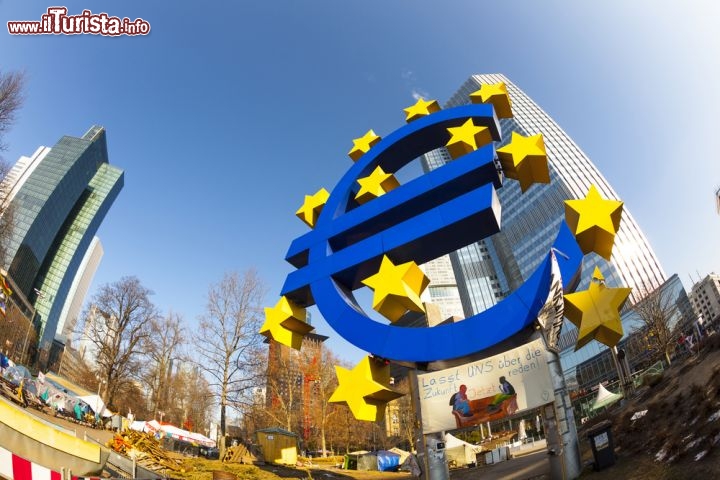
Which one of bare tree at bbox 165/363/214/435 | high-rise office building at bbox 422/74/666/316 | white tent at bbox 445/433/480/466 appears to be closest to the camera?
white tent at bbox 445/433/480/466

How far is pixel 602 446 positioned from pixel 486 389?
8.64ft

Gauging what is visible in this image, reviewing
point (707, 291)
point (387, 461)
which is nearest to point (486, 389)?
point (387, 461)

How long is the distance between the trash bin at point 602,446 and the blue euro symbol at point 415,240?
8.80 feet

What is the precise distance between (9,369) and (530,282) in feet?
108

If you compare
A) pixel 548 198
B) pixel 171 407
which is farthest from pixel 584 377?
pixel 171 407

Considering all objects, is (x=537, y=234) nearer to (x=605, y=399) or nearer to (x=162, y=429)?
(x=605, y=399)

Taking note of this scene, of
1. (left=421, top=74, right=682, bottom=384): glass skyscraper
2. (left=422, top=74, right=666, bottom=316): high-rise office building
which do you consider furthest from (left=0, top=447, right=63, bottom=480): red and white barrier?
(left=422, top=74, right=666, bottom=316): high-rise office building

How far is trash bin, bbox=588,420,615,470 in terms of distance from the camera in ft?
29.8

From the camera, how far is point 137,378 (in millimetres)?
37688

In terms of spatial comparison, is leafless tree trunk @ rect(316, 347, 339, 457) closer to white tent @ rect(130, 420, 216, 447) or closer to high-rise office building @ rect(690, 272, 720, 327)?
white tent @ rect(130, 420, 216, 447)

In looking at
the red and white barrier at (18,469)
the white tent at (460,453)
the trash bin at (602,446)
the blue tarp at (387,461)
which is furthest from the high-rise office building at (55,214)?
the trash bin at (602,446)

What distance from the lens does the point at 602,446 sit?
917 centimetres

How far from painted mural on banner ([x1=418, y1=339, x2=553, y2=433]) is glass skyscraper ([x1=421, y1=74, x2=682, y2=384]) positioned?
76.0m

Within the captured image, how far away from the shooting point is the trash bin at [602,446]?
29.8 feet
